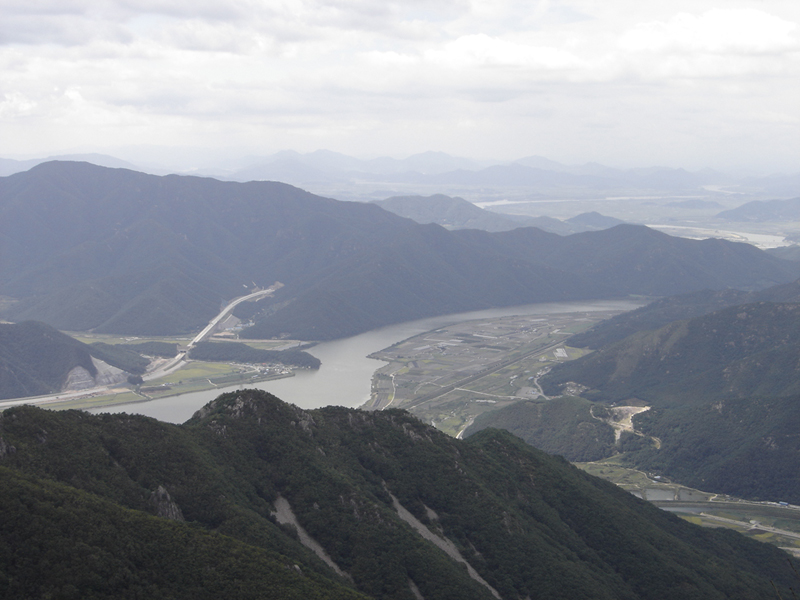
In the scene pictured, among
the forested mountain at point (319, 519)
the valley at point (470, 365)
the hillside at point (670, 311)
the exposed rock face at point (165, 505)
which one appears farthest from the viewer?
the hillside at point (670, 311)

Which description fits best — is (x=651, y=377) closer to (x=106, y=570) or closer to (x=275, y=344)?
(x=275, y=344)

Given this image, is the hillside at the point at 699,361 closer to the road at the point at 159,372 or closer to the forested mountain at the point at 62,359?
the forested mountain at the point at 62,359

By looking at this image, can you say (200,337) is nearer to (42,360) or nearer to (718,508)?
(42,360)

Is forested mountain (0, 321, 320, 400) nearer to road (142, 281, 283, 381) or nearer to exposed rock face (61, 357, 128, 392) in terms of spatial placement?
exposed rock face (61, 357, 128, 392)

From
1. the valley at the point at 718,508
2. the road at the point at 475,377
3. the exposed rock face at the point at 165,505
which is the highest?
the exposed rock face at the point at 165,505

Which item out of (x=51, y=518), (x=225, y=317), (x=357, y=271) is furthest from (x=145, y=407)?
(x=357, y=271)

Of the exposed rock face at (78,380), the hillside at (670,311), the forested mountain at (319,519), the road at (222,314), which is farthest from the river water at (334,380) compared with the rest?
the forested mountain at (319,519)
